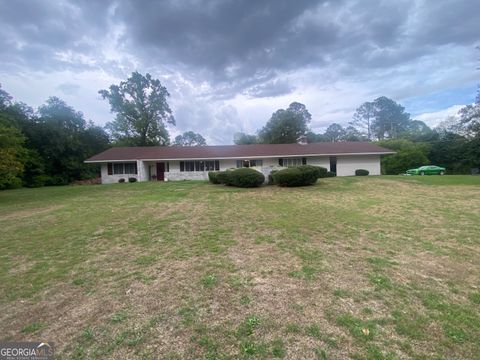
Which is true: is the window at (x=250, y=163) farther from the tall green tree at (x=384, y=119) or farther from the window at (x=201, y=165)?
the tall green tree at (x=384, y=119)

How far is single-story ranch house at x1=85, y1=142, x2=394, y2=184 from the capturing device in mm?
27516

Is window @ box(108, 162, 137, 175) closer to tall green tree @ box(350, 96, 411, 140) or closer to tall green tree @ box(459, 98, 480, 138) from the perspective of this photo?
tall green tree @ box(459, 98, 480, 138)

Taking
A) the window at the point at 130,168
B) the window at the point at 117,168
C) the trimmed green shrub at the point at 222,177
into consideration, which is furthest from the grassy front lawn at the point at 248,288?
the window at the point at 117,168

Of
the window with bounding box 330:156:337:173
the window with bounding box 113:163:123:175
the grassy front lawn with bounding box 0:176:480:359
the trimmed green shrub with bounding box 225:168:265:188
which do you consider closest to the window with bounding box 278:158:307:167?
the window with bounding box 330:156:337:173

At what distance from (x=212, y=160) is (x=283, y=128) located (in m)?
31.2

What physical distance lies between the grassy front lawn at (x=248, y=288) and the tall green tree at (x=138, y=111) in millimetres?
35945

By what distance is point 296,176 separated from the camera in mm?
17578

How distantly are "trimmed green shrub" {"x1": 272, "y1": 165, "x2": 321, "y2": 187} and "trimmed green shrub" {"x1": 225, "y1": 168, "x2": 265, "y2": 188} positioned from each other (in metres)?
1.26

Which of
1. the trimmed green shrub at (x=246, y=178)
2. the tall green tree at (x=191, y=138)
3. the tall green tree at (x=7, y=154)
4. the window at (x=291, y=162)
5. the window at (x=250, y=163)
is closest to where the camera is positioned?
the tall green tree at (x=7, y=154)

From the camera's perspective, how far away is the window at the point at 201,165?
28.3m

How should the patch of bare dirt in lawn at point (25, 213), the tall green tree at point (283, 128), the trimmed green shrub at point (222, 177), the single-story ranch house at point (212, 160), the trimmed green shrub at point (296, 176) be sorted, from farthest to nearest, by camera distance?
the tall green tree at point (283, 128)
the single-story ranch house at point (212, 160)
the trimmed green shrub at point (222, 177)
the trimmed green shrub at point (296, 176)
the patch of bare dirt in lawn at point (25, 213)

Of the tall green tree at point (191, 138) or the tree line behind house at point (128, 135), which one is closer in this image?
the tree line behind house at point (128, 135)

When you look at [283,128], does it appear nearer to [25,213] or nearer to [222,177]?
[222,177]

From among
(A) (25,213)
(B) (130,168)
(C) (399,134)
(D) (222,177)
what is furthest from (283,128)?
(A) (25,213)
